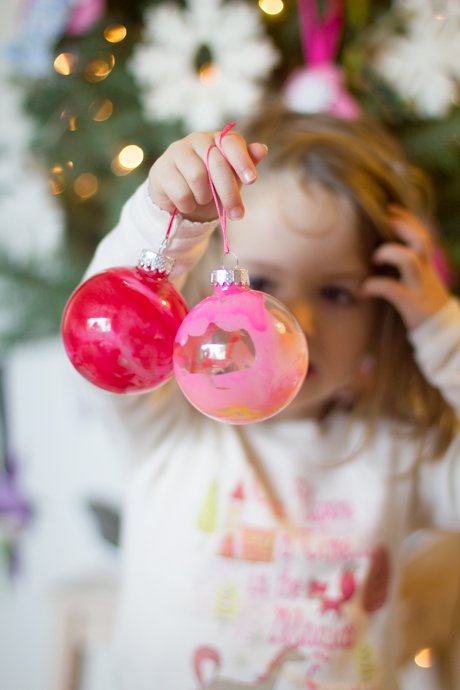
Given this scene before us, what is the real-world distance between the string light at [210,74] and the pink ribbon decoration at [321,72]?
0.10 meters

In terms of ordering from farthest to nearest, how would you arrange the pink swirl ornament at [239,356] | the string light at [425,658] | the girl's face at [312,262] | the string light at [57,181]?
the string light at [425,658] → the string light at [57,181] → the girl's face at [312,262] → the pink swirl ornament at [239,356]

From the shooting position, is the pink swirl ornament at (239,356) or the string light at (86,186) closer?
the pink swirl ornament at (239,356)

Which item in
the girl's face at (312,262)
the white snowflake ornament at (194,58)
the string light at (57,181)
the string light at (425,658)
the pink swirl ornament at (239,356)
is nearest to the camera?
the pink swirl ornament at (239,356)

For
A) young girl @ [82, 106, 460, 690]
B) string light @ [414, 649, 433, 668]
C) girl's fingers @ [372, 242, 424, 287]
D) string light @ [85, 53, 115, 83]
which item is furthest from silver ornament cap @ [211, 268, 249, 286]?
string light @ [414, 649, 433, 668]

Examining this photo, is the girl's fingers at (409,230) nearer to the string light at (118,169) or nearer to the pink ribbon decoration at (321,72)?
the pink ribbon decoration at (321,72)

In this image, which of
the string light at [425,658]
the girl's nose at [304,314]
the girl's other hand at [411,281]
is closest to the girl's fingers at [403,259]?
the girl's other hand at [411,281]

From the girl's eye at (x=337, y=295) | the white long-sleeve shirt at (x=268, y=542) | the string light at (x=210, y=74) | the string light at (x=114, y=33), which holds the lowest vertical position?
the white long-sleeve shirt at (x=268, y=542)

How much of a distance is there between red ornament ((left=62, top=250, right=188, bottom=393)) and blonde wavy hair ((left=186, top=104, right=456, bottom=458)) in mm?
339

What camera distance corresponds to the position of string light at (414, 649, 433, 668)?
902mm

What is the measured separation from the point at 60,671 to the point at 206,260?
0.79m

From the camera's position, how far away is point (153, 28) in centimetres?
68

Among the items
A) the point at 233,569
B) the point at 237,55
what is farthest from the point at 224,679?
the point at 237,55

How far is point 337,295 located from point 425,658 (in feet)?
2.34

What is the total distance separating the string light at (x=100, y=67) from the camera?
2.46 ft
